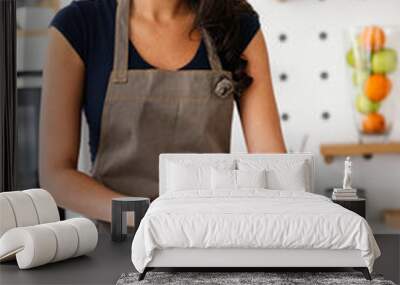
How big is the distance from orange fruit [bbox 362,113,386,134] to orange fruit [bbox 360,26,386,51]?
1.51 feet

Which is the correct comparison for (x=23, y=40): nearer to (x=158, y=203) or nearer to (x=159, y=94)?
(x=159, y=94)

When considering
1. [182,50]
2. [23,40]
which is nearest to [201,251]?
[182,50]

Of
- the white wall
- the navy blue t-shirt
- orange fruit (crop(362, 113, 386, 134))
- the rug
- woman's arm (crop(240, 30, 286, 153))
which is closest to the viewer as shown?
the rug

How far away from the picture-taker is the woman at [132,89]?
3959 millimetres

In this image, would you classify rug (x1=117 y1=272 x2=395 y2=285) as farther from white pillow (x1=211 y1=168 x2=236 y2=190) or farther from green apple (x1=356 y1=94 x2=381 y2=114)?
green apple (x1=356 y1=94 x2=381 y2=114)

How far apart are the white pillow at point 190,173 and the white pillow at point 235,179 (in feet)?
0.14

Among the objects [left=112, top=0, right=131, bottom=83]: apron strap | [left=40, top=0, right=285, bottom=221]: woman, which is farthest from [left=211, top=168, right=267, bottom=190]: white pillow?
[left=112, top=0, right=131, bottom=83]: apron strap

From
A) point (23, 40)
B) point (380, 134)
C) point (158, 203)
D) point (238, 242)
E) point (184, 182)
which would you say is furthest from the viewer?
point (380, 134)

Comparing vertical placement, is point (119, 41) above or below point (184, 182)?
above

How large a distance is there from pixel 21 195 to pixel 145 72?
0.98 meters

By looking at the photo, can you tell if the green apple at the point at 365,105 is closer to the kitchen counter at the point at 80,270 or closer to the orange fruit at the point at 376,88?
the orange fruit at the point at 376,88

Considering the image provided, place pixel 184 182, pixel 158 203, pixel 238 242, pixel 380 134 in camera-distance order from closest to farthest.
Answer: pixel 238 242
pixel 158 203
pixel 184 182
pixel 380 134

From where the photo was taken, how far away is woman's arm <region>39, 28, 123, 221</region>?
3.95 m

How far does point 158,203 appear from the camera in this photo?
10.6ft
